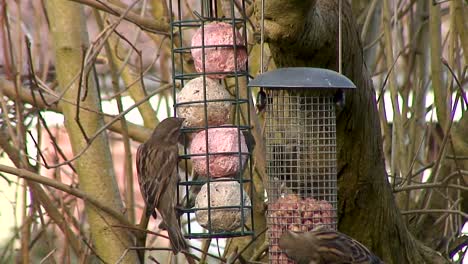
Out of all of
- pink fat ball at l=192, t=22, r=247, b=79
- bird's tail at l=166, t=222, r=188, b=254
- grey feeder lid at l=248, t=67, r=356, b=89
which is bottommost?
bird's tail at l=166, t=222, r=188, b=254

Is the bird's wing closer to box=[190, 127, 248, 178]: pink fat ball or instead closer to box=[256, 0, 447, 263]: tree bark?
box=[190, 127, 248, 178]: pink fat ball

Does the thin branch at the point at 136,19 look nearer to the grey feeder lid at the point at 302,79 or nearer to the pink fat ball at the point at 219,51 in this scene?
the pink fat ball at the point at 219,51

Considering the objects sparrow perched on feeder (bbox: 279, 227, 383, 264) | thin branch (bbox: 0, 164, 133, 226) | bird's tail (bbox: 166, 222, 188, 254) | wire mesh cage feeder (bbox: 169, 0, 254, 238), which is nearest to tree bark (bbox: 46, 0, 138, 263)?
thin branch (bbox: 0, 164, 133, 226)

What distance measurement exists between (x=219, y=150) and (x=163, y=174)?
34 centimetres

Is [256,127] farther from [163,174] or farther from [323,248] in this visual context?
[323,248]

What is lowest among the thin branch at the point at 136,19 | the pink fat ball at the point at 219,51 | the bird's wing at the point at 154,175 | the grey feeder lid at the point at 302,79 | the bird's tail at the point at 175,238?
the bird's tail at the point at 175,238

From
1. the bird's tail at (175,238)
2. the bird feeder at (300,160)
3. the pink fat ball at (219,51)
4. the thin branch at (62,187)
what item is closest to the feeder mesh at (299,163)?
the bird feeder at (300,160)

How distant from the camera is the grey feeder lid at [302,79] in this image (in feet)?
11.2

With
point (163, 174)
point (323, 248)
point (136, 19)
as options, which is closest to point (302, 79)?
point (323, 248)

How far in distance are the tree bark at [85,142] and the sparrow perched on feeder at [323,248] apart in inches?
47.4

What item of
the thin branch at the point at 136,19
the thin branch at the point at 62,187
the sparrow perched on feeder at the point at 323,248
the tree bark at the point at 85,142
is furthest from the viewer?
the tree bark at the point at 85,142

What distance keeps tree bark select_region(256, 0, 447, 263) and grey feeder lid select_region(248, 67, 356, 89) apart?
129mm

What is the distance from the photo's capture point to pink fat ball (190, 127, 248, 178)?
4.02m

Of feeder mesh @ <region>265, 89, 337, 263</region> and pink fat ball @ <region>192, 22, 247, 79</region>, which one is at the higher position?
pink fat ball @ <region>192, 22, 247, 79</region>
